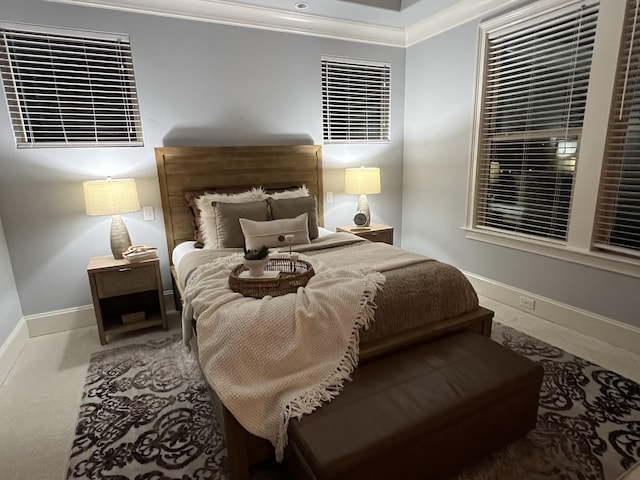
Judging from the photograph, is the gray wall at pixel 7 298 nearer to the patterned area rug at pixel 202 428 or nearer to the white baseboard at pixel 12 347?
the white baseboard at pixel 12 347

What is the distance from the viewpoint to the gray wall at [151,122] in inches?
110

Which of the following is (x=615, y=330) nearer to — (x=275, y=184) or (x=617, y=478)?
(x=617, y=478)

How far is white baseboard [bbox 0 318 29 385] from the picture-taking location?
242cm

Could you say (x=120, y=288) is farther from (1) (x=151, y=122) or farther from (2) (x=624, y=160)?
(2) (x=624, y=160)

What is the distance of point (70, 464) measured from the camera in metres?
1.70

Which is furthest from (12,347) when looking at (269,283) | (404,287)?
(404,287)

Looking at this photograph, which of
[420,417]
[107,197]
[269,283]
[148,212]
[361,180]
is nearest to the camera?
[420,417]

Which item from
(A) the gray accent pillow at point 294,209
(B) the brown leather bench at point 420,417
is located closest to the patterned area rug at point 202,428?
(B) the brown leather bench at point 420,417

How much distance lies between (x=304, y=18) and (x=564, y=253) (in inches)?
122

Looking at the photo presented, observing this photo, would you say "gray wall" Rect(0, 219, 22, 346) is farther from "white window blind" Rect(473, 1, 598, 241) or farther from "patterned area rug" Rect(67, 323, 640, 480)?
"white window blind" Rect(473, 1, 598, 241)

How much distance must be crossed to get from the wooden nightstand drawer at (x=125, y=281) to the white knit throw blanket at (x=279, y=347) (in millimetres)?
1131

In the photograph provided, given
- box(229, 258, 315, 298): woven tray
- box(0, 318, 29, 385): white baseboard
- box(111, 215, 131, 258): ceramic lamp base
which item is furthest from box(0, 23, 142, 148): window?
box(229, 258, 315, 298): woven tray

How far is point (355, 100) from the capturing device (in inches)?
158

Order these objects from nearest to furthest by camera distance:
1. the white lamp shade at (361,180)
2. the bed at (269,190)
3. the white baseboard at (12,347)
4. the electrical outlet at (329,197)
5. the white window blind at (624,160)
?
the bed at (269,190)
the white window blind at (624,160)
the white baseboard at (12,347)
the white lamp shade at (361,180)
the electrical outlet at (329,197)
